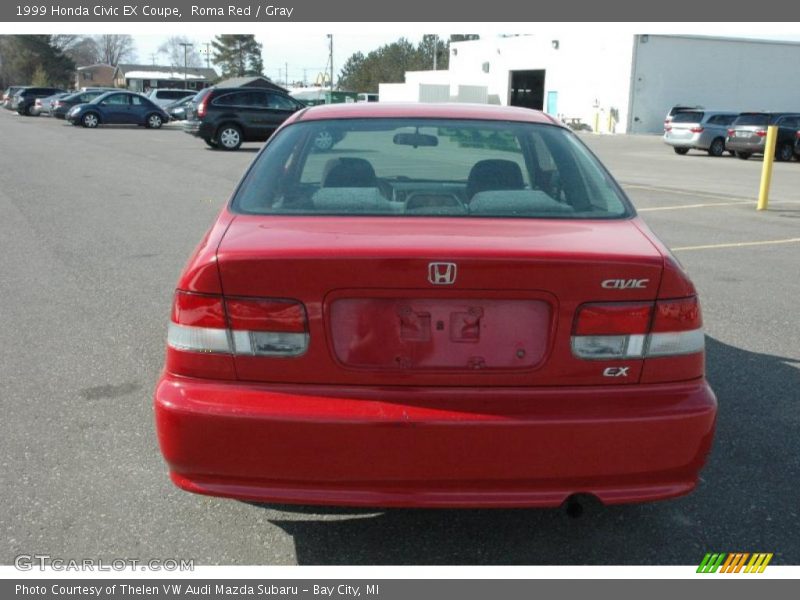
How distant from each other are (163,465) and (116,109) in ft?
114

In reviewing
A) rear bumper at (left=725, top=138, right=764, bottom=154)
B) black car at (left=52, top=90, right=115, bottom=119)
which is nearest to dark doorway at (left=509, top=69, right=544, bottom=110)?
black car at (left=52, top=90, right=115, bottom=119)

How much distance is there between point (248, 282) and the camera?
273cm

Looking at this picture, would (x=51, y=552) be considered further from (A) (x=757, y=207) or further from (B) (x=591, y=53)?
(B) (x=591, y=53)

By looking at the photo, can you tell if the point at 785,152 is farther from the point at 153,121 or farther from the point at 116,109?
the point at 116,109

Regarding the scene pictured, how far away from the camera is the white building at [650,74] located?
148 feet

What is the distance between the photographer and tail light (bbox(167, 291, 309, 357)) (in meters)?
2.73

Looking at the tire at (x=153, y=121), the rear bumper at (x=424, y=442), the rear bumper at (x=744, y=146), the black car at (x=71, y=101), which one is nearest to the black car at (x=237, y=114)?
the tire at (x=153, y=121)

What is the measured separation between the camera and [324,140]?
13.7 ft

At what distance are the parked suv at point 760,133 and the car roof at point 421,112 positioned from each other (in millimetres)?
25142

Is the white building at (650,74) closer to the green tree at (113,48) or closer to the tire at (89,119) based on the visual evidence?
the tire at (89,119)

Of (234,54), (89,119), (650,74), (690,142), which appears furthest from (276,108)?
(234,54)

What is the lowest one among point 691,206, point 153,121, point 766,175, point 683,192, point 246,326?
point 153,121

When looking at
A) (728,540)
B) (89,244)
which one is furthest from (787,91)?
(728,540)

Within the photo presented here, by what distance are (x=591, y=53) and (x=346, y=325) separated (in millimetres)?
48269
